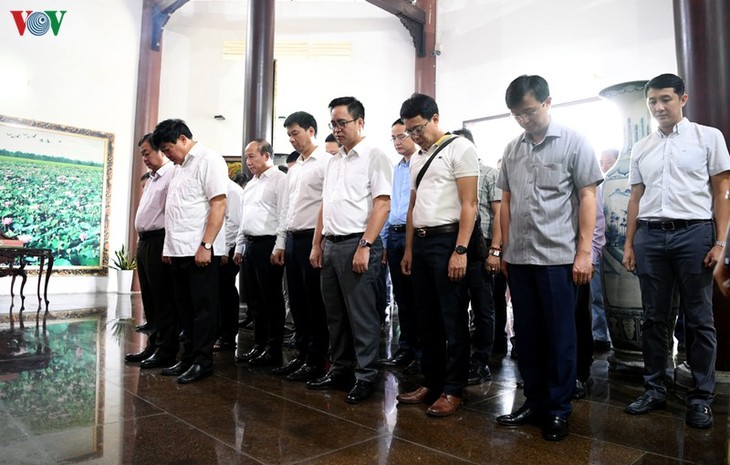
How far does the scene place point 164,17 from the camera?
805cm

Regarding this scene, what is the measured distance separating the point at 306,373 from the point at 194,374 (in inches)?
22.8

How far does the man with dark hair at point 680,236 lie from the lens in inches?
79.1

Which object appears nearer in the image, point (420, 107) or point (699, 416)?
point (699, 416)

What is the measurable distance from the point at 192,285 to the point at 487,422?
1.62 m

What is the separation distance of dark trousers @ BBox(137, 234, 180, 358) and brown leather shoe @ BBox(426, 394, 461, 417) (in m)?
1.67

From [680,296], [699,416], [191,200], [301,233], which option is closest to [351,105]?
[301,233]

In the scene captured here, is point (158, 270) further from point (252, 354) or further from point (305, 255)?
point (305, 255)

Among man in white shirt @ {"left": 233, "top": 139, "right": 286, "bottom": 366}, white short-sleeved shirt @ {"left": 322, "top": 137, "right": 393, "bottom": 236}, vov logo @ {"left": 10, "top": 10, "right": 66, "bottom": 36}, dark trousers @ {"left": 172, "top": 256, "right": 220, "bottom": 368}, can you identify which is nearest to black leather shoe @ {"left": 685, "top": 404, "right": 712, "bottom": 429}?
white short-sleeved shirt @ {"left": 322, "top": 137, "right": 393, "bottom": 236}

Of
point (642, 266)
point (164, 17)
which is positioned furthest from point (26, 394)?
point (164, 17)

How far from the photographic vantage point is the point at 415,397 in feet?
7.31

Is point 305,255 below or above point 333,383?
above

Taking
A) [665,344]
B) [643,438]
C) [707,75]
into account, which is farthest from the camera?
[707,75]

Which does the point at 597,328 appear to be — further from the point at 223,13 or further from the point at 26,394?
the point at 223,13

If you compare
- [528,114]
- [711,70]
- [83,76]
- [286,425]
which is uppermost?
[83,76]
